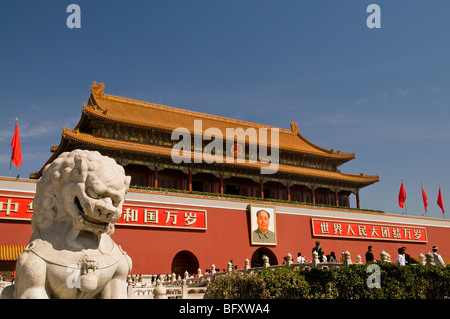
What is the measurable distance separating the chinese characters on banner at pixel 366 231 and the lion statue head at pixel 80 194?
703 inches

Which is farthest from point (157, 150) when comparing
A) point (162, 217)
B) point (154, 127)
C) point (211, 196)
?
point (162, 217)

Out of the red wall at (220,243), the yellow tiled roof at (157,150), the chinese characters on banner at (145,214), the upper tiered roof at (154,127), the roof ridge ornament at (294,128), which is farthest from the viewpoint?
the roof ridge ornament at (294,128)

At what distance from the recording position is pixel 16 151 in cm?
1580

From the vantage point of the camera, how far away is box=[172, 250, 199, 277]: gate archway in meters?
16.8

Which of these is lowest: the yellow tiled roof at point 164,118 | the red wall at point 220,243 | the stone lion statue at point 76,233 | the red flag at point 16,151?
the stone lion statue at point 76,233

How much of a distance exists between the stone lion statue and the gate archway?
13785 millimetres

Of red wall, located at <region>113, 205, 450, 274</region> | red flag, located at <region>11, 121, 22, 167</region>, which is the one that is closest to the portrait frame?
red wall, located at <region>113, 205, 450, 274</region>

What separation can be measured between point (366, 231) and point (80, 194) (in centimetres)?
2074

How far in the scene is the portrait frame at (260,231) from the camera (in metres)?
18.4

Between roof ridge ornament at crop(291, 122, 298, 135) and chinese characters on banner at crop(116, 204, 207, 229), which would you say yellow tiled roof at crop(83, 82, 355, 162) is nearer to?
roof ridge ornament at crop(291, 122, 298, 135)

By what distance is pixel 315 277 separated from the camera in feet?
28.7

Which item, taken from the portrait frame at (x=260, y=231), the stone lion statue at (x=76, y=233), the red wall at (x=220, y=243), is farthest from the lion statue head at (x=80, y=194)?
the portrait frame at (x=260, y=231)

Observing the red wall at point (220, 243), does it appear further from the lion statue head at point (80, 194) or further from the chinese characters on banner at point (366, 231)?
the lion statue head at point (80, 194)
